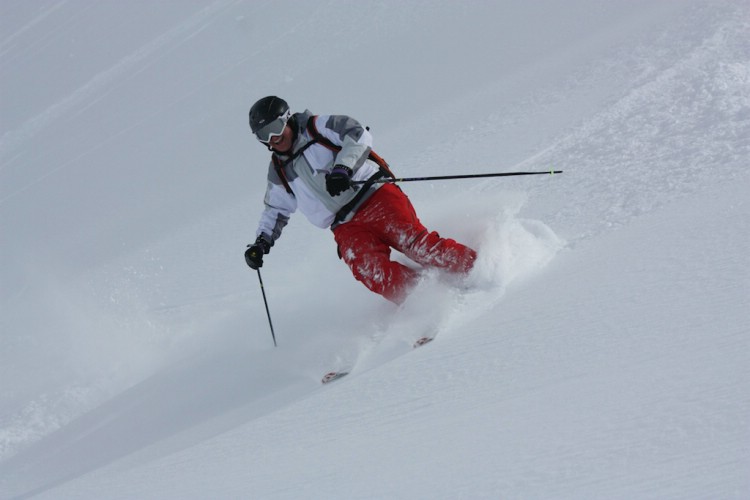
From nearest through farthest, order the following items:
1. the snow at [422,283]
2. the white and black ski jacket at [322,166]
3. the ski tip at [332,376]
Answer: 1. the snow at [422,283]
2. the ski tip at [332,376]
3. the white and black ski jacket at [322,166]

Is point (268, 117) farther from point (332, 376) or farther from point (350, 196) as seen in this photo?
point (332, 376)

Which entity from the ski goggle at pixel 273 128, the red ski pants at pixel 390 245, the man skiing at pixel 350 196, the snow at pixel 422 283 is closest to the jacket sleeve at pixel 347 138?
the man skiing at pixel 350 196

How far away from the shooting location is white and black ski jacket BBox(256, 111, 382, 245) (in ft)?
15.4

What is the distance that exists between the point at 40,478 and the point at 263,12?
11844 mm

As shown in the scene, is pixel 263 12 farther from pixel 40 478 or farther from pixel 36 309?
pixel 40 478

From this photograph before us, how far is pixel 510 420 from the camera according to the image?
2.64 meters

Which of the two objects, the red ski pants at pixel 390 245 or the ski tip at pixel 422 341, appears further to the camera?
the red ski pants at pixel 390 245

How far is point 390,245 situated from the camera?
4.83 metres

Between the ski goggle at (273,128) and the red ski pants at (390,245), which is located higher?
the ski goggle at (273,128)

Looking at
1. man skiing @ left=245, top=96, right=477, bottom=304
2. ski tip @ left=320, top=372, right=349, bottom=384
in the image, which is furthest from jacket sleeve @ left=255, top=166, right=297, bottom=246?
ski tip @ left=320, top=372, right=349, bottom=384

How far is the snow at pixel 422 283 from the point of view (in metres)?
2.54

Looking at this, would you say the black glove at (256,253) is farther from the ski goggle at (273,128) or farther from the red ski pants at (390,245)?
the ski goggle at (273,128)

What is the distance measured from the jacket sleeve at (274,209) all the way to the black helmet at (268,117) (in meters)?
0.47

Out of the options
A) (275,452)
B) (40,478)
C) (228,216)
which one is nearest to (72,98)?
(228,216)
